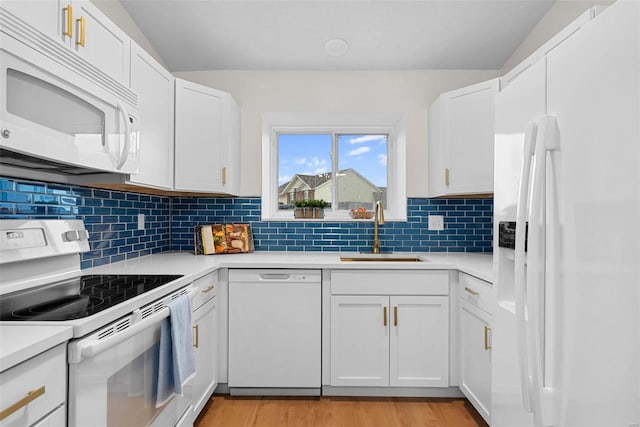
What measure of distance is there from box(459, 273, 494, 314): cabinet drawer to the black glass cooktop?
1.55 meters

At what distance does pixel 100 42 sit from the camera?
5.05ft

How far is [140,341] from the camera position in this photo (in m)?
1.27

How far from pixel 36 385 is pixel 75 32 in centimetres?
127

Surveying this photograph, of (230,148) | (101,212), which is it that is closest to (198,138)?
(230,148)

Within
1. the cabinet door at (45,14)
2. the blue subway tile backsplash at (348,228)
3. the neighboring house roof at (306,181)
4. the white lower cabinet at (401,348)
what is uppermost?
the cabinet door at (45,14)

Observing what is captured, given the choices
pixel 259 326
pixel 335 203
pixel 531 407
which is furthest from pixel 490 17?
pixel 259 326

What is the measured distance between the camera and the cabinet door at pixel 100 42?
1.39 meters

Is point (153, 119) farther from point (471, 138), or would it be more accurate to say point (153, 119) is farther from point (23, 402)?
point (471, 138)

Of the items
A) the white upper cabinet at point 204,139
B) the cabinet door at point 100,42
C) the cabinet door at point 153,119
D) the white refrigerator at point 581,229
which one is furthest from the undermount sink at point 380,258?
the cabinet door at point 100,42

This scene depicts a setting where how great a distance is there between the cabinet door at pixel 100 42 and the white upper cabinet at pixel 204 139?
59cm

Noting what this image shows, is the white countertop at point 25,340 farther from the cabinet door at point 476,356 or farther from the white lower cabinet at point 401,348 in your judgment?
the cabinet door at point 476,356

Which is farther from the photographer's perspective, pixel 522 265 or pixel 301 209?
pixel 301 209

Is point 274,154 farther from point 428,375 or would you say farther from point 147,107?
point 428,375

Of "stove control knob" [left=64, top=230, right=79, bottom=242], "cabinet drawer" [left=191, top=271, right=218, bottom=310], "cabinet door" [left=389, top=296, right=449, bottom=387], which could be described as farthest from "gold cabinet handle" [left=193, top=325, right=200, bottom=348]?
"cabinet door" [left=389, top=296, right=449, bottom=387]
